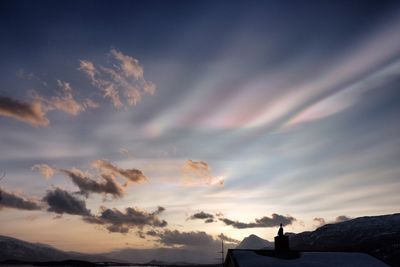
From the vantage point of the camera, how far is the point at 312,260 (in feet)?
105

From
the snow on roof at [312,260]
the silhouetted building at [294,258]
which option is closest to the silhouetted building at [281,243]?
the silhouetted building at [294,258]

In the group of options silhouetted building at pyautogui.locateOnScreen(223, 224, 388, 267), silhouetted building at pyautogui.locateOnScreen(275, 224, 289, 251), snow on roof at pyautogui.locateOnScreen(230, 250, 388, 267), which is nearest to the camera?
snow on roof at pyautogui.locateOnScreen(230, 250, 388, 267)

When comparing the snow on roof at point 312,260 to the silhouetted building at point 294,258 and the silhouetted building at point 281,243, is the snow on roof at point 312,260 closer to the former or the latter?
the silhouetted building at point 294,258

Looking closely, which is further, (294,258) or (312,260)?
(294,258)

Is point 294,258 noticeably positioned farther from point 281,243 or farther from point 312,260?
point 281,243

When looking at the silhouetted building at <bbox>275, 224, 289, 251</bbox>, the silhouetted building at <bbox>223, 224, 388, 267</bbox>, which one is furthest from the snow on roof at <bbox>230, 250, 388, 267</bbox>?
the silhouetted building at <bbox>275, 224, 289, 251</bbox>

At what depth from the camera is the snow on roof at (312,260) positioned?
31297mm

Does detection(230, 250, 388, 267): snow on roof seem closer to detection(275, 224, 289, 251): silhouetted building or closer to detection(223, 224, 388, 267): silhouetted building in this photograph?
detection(223, 224, 388, 267): silhouetted building

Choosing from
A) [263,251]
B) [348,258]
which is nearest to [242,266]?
[263,251]

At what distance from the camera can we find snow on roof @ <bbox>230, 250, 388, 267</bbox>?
31.3m

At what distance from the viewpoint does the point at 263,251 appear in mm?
35250

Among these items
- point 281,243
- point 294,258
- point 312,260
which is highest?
point 281,243

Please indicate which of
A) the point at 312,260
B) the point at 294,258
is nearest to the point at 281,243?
the point at 294,258

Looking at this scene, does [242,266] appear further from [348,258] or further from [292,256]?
[348,258]
